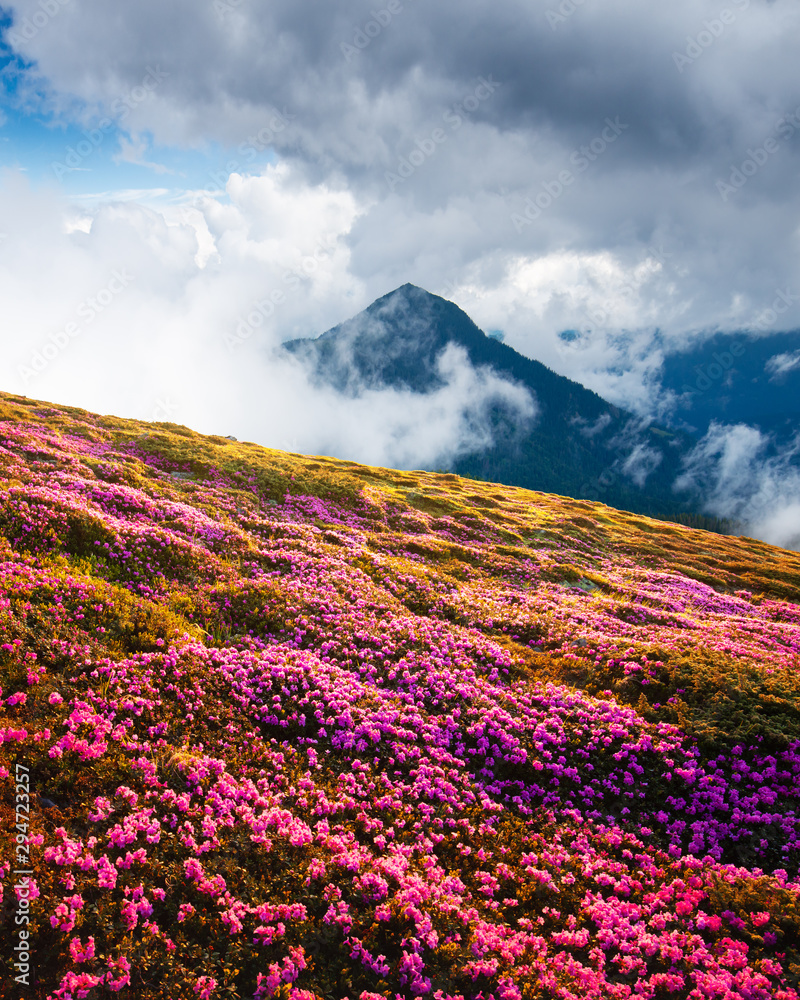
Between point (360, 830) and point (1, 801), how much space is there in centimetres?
615

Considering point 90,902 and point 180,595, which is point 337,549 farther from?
point 90,902

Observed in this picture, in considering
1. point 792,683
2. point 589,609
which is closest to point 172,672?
point 792,683

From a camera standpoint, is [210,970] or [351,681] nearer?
[210,970]

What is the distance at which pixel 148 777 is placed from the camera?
858cm

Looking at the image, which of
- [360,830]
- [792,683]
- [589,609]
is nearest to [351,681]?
[360,830]

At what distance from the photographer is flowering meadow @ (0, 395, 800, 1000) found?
6781mm

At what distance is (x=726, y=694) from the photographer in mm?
14281

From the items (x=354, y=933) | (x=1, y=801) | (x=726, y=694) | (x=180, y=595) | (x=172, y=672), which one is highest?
(x=726, y=694)

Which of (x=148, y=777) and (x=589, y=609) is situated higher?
(x=589, y=609)

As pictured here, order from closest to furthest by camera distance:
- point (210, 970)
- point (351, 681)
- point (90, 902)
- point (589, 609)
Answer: point (210, 970), point (90, 902), point (351, 681), point (589, 609)

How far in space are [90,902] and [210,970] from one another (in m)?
2.01

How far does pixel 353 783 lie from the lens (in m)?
10.3

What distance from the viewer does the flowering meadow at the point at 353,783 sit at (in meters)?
6.78

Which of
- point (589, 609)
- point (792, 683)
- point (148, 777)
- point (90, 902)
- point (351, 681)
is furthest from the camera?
point (589, 609)
